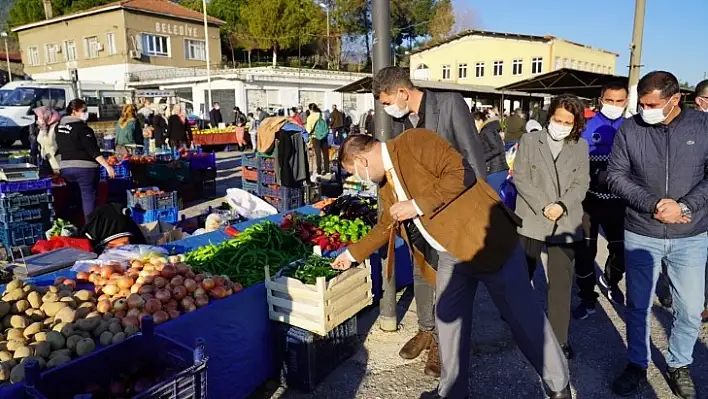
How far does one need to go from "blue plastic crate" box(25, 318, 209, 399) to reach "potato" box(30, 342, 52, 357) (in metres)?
0.35

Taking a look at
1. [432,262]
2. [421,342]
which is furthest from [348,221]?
[432,262]

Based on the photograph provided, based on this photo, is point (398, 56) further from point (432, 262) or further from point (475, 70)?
point (432, 262)

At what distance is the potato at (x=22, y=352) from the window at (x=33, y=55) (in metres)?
48.3

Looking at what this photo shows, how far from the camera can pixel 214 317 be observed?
10.1 feet

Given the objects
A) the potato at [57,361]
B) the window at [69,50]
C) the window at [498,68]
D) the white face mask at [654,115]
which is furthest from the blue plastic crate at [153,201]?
the window at [498,68]

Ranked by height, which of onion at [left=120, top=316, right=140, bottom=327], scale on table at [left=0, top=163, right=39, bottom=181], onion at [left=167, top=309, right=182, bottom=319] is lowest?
onion at [left=167, top=309, right=182, bottom=319]

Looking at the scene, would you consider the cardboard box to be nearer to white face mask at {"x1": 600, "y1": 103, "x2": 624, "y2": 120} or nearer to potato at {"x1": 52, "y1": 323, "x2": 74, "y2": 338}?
potato at {"x1": 52, "y1": 323, "x2": 74, "y2": 338}

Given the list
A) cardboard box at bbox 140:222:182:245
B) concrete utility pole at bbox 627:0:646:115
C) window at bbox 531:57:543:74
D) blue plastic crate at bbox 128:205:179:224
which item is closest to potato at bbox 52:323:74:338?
cardboard box at bbox 140:222:182:245

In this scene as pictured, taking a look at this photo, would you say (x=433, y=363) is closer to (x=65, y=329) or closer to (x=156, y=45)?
(x=65, y=329)

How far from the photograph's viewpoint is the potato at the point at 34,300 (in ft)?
9.66

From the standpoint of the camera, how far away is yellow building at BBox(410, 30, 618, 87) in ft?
133

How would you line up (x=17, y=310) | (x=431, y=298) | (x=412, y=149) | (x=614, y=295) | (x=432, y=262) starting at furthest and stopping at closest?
(x=614, y=295) → (x=431, y=298) → (x=432, y=262) → (x=17, y=310) → (x=412, y=149)

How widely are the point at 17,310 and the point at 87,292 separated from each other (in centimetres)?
38

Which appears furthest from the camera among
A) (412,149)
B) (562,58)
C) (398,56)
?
(398,56)
